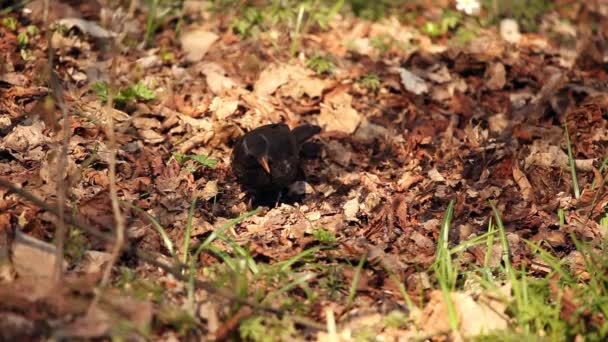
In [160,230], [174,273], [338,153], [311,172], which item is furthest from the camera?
[338,153]

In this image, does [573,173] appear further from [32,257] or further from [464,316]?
[32,257]

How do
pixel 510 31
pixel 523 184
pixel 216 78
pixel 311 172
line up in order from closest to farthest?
pixel 523 184
pixel 311 172
pixel 216 78
pixel 510 31

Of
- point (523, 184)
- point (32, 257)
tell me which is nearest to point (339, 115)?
point (523, 184)

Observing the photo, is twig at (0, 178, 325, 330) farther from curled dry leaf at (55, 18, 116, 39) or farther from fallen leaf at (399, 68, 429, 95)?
fallen leaf at (399, 68, 429, 95)

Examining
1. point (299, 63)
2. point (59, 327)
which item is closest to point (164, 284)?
point (59, 327)

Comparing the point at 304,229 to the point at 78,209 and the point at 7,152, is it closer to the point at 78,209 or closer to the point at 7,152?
the point at 78,209

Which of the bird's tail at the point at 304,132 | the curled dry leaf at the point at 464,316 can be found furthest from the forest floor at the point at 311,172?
the bird's tail at the point at 304,132
